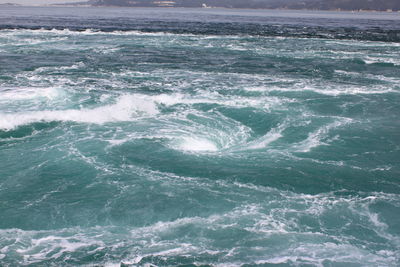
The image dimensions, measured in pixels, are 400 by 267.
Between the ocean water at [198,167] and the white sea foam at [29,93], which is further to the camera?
the white sea foam at [29,93]

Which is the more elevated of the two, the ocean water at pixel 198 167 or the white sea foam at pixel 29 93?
the white sea foam at pixel 29 93

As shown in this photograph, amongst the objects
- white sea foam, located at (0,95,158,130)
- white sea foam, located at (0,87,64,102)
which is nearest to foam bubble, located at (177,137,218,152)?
white sea foam, located at (0,95,158,130)

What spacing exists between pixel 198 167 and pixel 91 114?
1381 cm

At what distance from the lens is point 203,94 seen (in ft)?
133

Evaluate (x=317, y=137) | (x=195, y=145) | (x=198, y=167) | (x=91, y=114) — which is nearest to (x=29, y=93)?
(x=91, y=114)

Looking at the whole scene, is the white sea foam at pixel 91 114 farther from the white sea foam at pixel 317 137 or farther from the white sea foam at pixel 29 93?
the white sea foam at pixel 317 137

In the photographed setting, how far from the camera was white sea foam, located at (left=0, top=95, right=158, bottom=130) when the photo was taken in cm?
3162

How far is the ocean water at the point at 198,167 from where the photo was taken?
17703 millimetres

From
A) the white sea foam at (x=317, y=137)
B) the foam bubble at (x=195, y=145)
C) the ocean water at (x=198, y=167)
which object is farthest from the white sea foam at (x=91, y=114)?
the white sea foam at (x=317, y=137)

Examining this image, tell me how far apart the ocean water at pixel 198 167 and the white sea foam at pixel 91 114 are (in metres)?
0.17

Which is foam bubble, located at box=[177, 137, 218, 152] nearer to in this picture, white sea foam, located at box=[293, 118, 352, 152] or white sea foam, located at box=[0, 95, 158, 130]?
white sea foam, located at box=[293, 118, 352, 152]

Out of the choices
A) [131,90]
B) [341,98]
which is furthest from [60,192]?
[341,98]

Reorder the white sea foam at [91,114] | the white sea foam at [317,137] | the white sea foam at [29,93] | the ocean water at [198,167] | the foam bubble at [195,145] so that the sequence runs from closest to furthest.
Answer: the ocean water at [198,167], the foam bubble at [195,145], the white sea foam at [317,137], the white sea foam at [91,114], the white sea foam at [29,93]

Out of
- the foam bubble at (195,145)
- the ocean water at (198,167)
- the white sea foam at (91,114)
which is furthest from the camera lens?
the white sea foam at (91,114)
